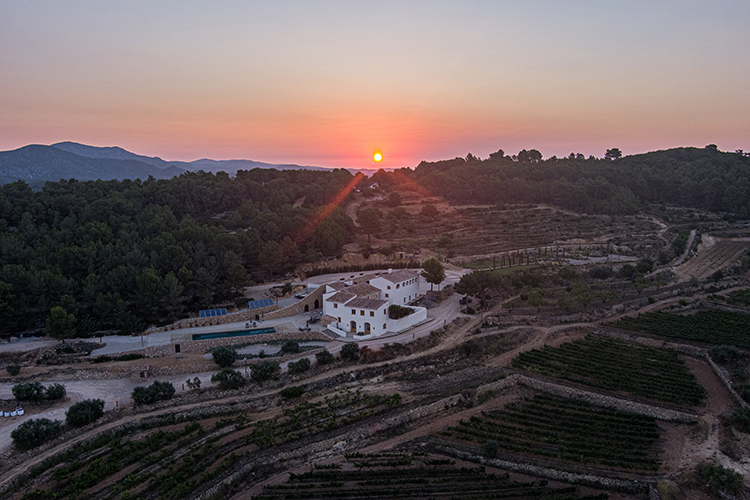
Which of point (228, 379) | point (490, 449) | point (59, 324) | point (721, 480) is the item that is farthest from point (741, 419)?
point (59, 324)

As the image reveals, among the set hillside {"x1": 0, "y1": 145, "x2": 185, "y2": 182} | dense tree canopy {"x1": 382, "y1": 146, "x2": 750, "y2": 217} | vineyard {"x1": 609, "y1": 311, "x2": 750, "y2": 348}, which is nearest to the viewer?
vineyard {"x1": 609, "y1": 311, "x2": 750, "y2": 348}

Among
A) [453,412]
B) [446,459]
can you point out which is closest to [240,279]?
[453,412]

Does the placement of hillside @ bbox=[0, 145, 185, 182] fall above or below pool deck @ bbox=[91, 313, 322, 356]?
above

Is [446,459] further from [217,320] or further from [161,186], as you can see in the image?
[161,186]

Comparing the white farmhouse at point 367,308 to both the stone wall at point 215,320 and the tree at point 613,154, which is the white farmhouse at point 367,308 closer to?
the stone wall at point 215,320

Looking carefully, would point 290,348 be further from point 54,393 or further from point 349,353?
point 54,393

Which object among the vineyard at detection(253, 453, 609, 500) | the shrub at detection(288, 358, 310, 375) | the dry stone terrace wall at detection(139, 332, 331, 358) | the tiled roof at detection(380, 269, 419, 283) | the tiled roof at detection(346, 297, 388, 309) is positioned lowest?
the vineyard at detection(253, 453, 609, 500)

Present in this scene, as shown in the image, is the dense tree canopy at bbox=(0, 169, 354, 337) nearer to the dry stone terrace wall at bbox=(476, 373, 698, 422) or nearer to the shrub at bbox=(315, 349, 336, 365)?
the shrub at bbox=(315, 349, 336, 365)

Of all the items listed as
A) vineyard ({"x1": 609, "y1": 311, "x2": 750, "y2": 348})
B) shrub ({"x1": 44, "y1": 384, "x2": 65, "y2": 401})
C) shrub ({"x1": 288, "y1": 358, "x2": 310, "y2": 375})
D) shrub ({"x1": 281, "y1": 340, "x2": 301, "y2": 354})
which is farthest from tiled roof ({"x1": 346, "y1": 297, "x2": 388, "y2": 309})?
vineyard ({"x1": 609, "y1": 311, "x2": 750, "y2": 348})

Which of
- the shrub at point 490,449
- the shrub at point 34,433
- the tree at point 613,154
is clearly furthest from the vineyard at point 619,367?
the tree at point 613,154
